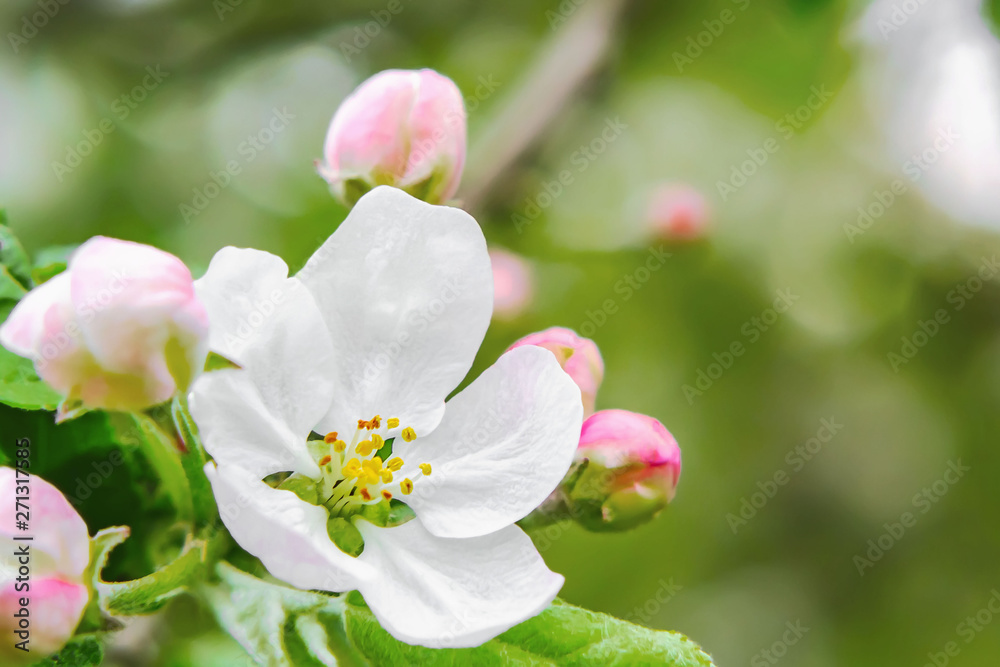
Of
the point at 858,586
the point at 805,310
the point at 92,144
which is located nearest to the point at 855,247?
the point at 805,310

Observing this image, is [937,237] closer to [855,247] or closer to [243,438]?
[855,247]

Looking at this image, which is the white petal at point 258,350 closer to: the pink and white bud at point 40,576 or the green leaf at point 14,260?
the pink and white bud at point 40,576

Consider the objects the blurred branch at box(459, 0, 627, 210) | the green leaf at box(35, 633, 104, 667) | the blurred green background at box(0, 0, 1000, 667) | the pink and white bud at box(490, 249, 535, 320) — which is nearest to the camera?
the green leaf at box(35, 633, 104, 667)

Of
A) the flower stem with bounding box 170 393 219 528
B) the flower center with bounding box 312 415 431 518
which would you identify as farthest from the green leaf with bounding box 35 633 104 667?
the flower center with bounding box 312 415 431 518

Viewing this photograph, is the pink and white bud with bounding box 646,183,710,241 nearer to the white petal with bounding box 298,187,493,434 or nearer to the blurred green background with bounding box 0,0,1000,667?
the blurred green background with bounding box 0,0,1000,667

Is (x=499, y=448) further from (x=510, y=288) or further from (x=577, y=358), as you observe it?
(x=510, y=288)

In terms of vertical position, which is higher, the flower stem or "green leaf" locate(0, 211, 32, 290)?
the flower stem

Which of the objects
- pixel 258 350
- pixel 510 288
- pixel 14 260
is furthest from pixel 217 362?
pixel 510 288
